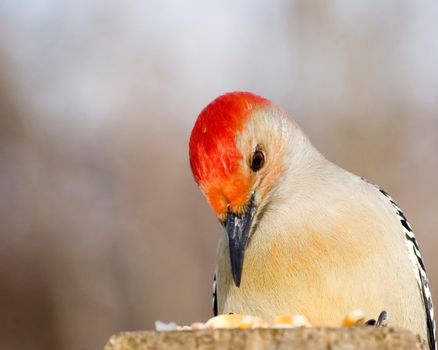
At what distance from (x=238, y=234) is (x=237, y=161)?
301mm

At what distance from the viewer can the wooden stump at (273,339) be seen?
6.05 ft

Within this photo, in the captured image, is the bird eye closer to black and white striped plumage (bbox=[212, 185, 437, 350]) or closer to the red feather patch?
the red feather patch

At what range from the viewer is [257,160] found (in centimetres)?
387

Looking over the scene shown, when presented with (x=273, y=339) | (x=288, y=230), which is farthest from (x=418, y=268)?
(x=273, y=339)

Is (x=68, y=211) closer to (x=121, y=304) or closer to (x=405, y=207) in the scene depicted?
(x=121, y=304)

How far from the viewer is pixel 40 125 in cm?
1193

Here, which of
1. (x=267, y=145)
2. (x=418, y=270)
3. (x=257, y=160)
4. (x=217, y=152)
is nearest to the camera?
(x=217, y=152)

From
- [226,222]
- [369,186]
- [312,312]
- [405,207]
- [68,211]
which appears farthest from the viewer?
[68,211]

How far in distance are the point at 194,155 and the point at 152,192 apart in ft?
26.8

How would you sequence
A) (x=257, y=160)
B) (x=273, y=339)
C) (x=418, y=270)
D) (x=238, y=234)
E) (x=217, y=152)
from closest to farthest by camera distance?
(x=273, y=339), (x=217, y=152), (x=238, y=234), (x=257, y=160), (x=418, y=270)

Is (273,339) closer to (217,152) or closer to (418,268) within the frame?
(217,152)

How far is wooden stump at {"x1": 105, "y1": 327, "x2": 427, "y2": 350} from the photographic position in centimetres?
184

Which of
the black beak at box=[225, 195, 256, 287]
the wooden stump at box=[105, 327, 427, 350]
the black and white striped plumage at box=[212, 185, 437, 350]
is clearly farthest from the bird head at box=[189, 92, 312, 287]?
the wooden stump at box=[105, 327, 427, 350]

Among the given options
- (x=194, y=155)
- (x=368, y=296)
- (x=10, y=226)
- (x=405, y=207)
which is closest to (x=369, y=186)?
(x=368, y=296)
